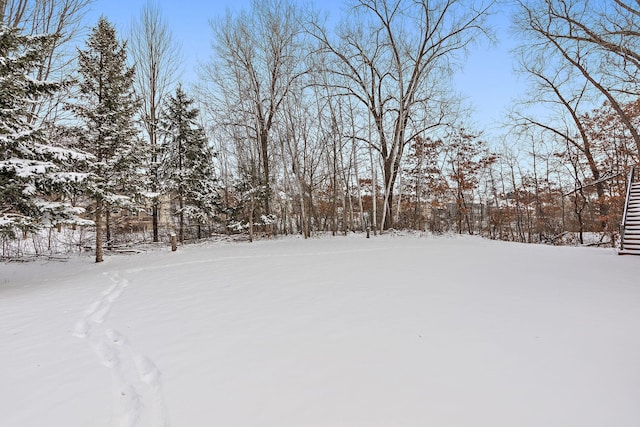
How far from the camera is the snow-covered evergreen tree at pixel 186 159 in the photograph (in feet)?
45.6

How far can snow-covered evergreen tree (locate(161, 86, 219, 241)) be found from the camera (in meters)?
13.9

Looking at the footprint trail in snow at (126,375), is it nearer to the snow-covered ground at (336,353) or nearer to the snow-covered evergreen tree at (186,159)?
the snow-covered ground at (336,353)

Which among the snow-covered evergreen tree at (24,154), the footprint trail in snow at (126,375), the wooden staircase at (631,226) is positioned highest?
the snow-covered evergreen tree at (24,154)

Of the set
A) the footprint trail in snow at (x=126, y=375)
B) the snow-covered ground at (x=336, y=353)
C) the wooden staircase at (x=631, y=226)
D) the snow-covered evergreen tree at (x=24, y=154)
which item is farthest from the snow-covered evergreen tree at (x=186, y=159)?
the wooden staircase at (x=631, y=226)

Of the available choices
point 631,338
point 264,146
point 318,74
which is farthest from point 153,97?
point 631,338

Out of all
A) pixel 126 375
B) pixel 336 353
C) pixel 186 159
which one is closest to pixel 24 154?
pixel 126 375

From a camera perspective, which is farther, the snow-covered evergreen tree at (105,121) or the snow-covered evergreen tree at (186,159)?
the snow-covered evergreen tree at (186,159)

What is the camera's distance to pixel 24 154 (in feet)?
18.3

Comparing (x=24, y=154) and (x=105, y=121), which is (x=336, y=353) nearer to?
(x=24, y=154)

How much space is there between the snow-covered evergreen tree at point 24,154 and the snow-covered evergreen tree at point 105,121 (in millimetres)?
3368

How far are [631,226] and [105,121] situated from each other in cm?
1459

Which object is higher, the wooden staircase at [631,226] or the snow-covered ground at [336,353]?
the wooden staircase at [631,226]

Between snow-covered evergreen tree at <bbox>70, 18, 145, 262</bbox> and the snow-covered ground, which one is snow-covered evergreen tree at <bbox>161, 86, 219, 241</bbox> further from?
the snow-covered ground

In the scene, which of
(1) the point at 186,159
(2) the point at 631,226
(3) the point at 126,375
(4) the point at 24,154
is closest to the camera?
(3) the point at 126,375
